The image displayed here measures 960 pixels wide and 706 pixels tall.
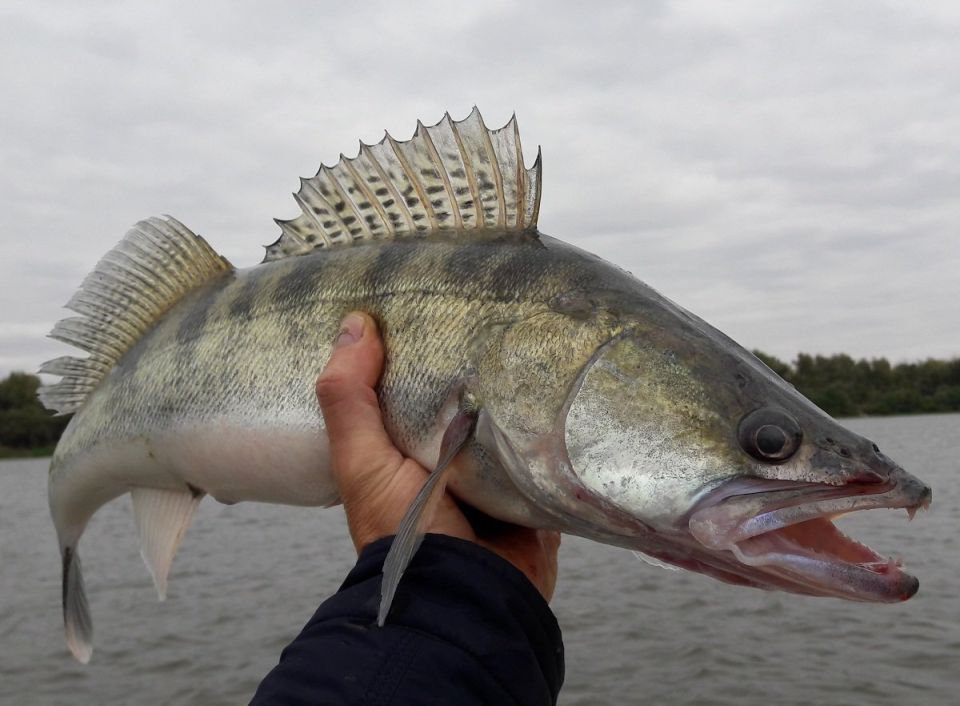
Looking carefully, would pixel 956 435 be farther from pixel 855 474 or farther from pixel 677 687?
pixel 855 474

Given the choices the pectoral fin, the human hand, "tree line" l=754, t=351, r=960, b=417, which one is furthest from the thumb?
"tree line" l=754, t=351, r=960, b=417

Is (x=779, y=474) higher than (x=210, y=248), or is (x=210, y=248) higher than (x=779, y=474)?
(x=210, y=248)

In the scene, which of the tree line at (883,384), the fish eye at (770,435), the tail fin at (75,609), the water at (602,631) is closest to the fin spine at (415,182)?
the fish eye at (770,435)

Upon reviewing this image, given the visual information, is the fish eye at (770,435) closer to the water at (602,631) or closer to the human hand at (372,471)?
the human hand at (372,471)

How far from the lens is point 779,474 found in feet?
7.37

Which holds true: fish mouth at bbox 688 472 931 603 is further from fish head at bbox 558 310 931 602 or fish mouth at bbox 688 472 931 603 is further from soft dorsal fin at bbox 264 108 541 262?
soft dorsal fin at bbox 264 108 541 262

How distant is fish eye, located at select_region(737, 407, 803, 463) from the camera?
2264 millimetres

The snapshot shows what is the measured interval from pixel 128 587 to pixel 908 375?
74.7m

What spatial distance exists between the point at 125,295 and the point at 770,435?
329 centimetres

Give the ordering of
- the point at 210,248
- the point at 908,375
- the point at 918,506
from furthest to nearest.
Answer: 1. the point at 908,375
2. the point at 210,248
3. the point at 918,506

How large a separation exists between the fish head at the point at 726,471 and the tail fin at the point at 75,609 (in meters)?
3.49

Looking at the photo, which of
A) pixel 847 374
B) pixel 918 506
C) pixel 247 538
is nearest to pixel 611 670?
pixel 918 506

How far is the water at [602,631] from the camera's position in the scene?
9.32m

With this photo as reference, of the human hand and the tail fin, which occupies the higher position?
the human hand
